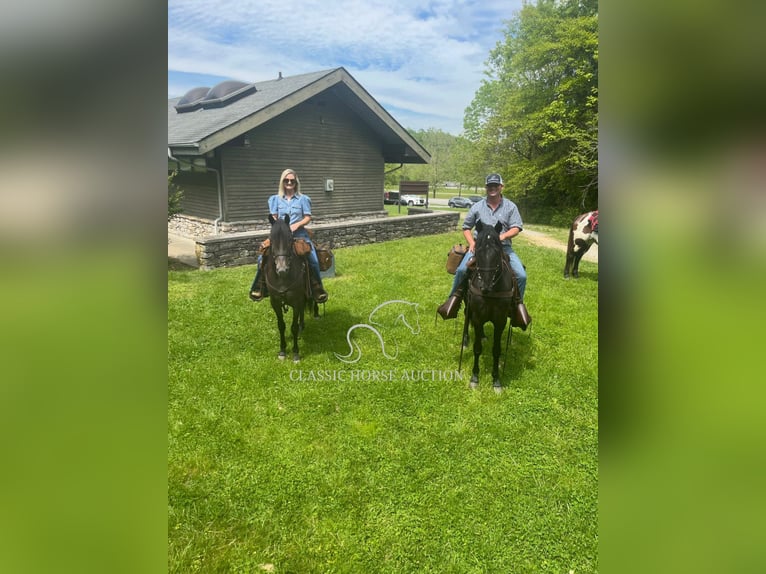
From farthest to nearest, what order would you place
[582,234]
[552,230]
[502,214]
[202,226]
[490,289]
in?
[552,230] < [582,234] < [202,226] < [502,214] < [490,289]

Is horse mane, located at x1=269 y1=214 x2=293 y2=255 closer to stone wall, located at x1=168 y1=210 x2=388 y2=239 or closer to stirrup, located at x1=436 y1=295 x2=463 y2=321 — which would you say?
stirrup, located at x1=436 y1=295 x2=463 y2=321

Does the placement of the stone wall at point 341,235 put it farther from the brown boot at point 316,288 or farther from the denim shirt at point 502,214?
the denim shirt at point 502,214

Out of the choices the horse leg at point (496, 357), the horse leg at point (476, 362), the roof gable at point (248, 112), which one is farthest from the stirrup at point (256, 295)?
the horse leg at point (496, 357)

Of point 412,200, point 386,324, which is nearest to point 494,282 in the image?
point 386,324

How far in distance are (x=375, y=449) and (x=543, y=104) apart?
18.2 ft

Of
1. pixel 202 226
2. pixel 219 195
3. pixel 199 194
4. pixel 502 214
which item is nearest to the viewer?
pixel 502 214

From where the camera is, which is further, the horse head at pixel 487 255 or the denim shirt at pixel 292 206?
the denim shirt at pixel 292 206

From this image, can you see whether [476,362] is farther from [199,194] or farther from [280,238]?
[199,194]

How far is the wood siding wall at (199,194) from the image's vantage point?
7168 millimetres

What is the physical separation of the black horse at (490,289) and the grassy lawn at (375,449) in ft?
2.41

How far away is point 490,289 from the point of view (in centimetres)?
458

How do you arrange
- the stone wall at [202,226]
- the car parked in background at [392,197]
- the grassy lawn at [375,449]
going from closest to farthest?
1. the grassy lawn at [375,449]
2. the stone wall at [202,226]
3. the car parked in background at [392,197]
